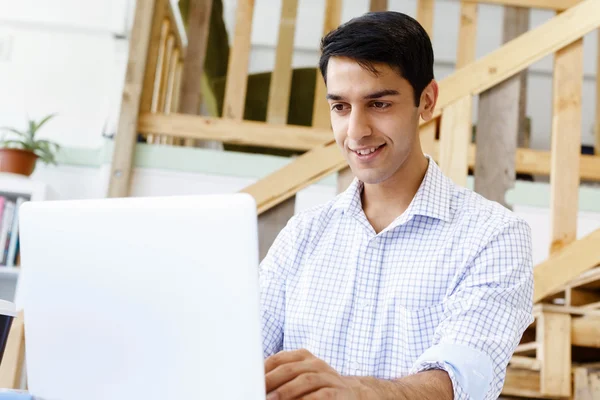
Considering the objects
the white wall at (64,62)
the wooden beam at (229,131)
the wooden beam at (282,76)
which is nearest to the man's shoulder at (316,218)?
the wooden beam at (229,131)

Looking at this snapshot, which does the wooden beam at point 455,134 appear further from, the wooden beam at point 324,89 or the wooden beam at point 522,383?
the wooden beam at point 324,89

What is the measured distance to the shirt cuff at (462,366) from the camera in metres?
0.92

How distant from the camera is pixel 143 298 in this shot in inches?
25.6

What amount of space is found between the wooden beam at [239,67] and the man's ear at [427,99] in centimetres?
160

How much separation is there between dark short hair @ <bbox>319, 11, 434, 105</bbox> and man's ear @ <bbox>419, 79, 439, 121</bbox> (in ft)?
0.10

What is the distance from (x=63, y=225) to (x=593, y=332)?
1625 millimetres

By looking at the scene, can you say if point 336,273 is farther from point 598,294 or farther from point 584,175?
point 584,175

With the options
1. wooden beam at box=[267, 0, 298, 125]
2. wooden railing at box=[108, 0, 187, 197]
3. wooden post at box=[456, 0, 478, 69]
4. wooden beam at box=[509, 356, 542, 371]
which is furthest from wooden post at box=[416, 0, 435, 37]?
wooden beam at box=[509, 356, 542, 371]

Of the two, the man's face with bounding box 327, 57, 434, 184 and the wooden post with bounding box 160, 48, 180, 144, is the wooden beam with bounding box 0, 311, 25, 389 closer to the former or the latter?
the man's face with bounding box 327, 57, 434, 184

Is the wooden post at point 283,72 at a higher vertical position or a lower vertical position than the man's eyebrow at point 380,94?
higher

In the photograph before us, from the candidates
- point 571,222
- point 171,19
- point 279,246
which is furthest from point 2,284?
point 571,222

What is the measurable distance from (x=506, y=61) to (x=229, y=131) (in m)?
1.23

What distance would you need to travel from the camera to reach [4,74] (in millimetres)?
3330

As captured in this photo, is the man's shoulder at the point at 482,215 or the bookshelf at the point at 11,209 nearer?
the man's shoulder at the point at 482,215
